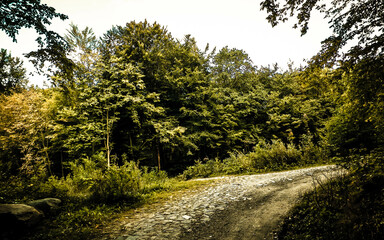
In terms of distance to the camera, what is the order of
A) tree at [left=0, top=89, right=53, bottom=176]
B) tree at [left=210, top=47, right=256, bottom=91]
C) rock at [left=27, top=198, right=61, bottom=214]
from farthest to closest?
tree at [left=210, top=47, right=256, bottom=91] → tree at [left=0, top=89, right=53, bottom=176] → rock at [left=27, top=198, right=61, bottom=214]

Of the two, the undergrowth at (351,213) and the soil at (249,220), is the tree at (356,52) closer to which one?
the undergrowth at (351,213)

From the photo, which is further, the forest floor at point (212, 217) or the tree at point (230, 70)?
the tree at point (230, 70)

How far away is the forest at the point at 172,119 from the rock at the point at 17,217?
0.50 meters

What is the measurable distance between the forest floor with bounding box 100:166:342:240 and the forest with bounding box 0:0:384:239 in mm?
558

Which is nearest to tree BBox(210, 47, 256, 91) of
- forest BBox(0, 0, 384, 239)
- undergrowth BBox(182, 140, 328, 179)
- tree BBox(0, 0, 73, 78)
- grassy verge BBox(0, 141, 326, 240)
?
forest BBox(0, 0, 384, 239)

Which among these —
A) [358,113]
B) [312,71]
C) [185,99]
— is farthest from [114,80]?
[358,113]

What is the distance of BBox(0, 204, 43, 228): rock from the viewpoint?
336cm

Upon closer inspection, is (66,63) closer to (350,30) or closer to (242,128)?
(350,30)

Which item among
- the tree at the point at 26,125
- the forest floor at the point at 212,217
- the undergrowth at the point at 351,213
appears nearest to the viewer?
the undergrowth at the point at 351,213

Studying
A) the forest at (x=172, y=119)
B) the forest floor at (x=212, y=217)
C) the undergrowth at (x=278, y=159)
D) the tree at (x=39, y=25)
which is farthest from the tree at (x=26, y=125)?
the undergrowth at (x=278, y=159)

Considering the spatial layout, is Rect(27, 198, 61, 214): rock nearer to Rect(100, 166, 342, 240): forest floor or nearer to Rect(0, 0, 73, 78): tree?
Rect(100, 166, 342, 240): forest floor

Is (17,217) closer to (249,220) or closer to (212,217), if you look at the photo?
(212,217)

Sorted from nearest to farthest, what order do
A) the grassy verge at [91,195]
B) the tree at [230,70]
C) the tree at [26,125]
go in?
the grassy verge at [91,195]
the tree at [26,125]
the tree at [230,70]

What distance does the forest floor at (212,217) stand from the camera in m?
3.13
